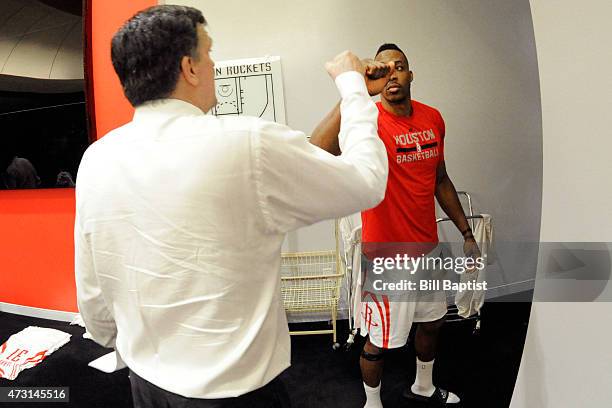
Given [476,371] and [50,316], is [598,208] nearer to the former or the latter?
[476,371]

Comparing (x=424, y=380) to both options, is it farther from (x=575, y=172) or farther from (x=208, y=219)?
(x=208, y=219)

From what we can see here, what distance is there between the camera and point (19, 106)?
2.29m

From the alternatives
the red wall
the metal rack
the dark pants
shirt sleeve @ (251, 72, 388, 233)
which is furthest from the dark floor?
the red wall

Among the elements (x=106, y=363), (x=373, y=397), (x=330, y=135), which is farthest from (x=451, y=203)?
(x=106, y=363)

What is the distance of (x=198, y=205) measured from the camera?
657 millimetres

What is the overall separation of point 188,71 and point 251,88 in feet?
1.78

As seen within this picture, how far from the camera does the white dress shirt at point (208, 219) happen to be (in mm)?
638

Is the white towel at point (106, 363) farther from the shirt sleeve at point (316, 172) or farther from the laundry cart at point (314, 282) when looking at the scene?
the shirt sleeve at point (316, 172)

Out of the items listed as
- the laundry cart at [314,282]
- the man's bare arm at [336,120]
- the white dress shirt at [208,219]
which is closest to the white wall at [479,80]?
the man's bare arm at [336,120]

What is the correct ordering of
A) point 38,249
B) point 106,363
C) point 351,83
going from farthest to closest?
point 38,249 → point 106,363 → point 351,83

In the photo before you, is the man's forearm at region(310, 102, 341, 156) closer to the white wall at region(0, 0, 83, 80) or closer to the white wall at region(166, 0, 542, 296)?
the white wall at region(166, 0, 542, 296)

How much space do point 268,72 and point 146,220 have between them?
0.68m

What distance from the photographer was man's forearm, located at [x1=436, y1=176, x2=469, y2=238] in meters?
1.02

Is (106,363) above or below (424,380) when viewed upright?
below
